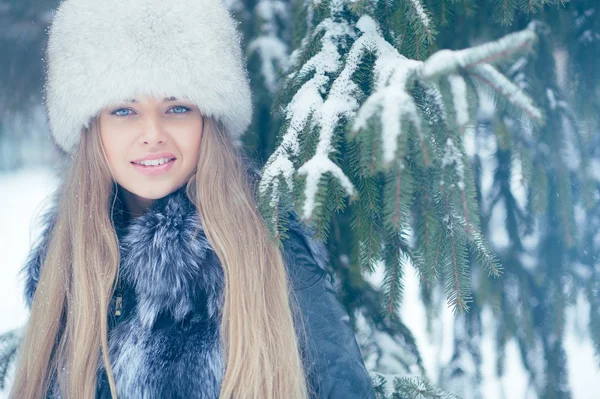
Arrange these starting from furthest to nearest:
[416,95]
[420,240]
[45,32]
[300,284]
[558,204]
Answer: [45,32] → [558,204] → [300,284] → [420,240] → [416,95]

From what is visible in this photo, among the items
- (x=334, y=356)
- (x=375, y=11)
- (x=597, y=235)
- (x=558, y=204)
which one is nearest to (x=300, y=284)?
(x=334, y=356)

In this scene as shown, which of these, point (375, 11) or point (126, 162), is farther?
point (126, 162)

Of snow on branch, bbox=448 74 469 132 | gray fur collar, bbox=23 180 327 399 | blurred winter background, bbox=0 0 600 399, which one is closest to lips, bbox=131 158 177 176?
gray fur collar, bbox=23 180 327 399

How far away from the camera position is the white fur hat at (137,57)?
1.89 meters

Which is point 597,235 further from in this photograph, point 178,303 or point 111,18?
point 111,18

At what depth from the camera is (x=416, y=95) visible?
1505mm

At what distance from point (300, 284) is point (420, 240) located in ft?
1.60

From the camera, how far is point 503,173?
7.88 ft

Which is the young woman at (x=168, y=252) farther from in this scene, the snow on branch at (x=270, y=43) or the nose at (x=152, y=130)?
the snow on branch at (x=270, y=43)

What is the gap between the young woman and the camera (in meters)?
1.84

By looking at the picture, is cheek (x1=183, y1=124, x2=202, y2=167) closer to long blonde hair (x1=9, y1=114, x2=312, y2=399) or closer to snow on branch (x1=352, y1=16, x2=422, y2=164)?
long blonde hair (x1=9, y1=114, x2=312, y2=399)

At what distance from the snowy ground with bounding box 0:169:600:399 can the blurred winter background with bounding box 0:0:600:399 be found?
0.8 inches

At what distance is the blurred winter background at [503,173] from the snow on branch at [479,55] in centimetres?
47

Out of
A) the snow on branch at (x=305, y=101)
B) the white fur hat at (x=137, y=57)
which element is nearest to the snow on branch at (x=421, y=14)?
the snow on branch at (x=305, y=101)
